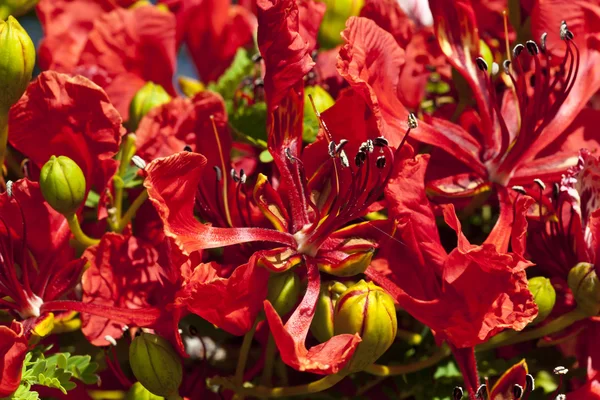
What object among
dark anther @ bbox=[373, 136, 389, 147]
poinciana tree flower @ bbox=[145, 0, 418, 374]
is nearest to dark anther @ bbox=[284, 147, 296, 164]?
poinciana tree flower @ bbox=[145, 0, 418, 374]

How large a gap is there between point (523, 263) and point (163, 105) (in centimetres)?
44

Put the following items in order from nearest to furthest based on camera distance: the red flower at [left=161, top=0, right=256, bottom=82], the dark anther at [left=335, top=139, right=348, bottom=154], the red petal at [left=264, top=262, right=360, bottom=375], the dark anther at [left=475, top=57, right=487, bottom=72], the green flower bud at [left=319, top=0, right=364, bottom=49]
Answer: the red petal at [left=264, top=262, right=360, bottom=375] < the dark anther at [left=335, top=139, right=348, bottom=154] < the dark anther at [left=475, top=57, right=487, bottom=72] < the green flower bud at [left=319, top=0, right=364, bottom=49] < the red flower at [left=161, top=0, right=256, bottom=82]

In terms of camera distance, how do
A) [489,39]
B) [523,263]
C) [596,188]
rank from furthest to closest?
1. [489,39]
2. [596,188]
3. [523,263]

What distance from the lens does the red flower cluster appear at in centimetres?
86

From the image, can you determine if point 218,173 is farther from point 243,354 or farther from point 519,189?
point 519,189

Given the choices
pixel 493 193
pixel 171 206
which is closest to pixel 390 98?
pixel 493 193

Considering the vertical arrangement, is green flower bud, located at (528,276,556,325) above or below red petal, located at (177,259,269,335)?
below

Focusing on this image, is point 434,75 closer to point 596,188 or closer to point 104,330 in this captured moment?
point 596,188

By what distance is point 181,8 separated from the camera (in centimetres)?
Result: 136

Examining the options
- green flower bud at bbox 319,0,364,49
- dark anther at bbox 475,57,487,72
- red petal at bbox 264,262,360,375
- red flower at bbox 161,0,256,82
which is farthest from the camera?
red flower at bbox 161,0,256,82

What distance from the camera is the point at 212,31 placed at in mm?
1370

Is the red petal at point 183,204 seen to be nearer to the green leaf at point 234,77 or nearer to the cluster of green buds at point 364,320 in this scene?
the cluster of green buds at point 364,320

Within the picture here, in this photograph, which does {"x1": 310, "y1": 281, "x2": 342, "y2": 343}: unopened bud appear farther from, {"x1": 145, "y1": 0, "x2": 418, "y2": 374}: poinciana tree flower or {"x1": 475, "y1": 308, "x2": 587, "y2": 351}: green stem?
{"x1": 475, "y1": 308, "x2": 587, "y2": 351}: green stem

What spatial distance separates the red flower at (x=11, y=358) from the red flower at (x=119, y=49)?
0.44 metres
